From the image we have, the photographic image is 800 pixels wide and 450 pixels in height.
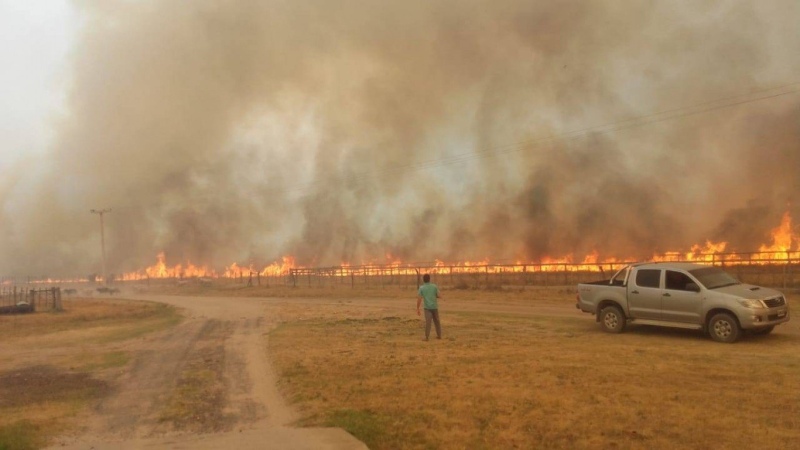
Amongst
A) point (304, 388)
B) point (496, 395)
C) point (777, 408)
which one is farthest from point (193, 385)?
point (777, 408)

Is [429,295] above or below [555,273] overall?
above

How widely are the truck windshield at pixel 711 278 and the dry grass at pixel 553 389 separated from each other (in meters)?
1.30

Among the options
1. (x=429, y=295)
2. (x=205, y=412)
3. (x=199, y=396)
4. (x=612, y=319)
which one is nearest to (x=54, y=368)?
(x=199, y=396)

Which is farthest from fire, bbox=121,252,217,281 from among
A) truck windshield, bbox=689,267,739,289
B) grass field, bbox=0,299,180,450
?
truck windshield, bbox=689,267,739,289

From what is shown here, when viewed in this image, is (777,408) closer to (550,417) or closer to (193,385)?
(550,417)

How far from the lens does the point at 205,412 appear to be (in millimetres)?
8695

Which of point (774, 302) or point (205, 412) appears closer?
point (205, 412)

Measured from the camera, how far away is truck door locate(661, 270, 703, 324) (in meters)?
13.9

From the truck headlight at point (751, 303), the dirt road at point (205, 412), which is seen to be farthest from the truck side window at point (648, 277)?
the dirt road at point (205, 412)

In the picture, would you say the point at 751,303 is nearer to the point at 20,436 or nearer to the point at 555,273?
the point at 20,436

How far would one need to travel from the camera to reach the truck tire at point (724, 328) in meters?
13.1

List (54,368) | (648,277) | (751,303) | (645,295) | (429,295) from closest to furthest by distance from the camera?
(751,303) → (54,368) → (645,295) → (648,277) → (429,295)

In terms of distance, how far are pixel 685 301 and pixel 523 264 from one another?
28.1m

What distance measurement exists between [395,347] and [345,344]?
5.14 ft
